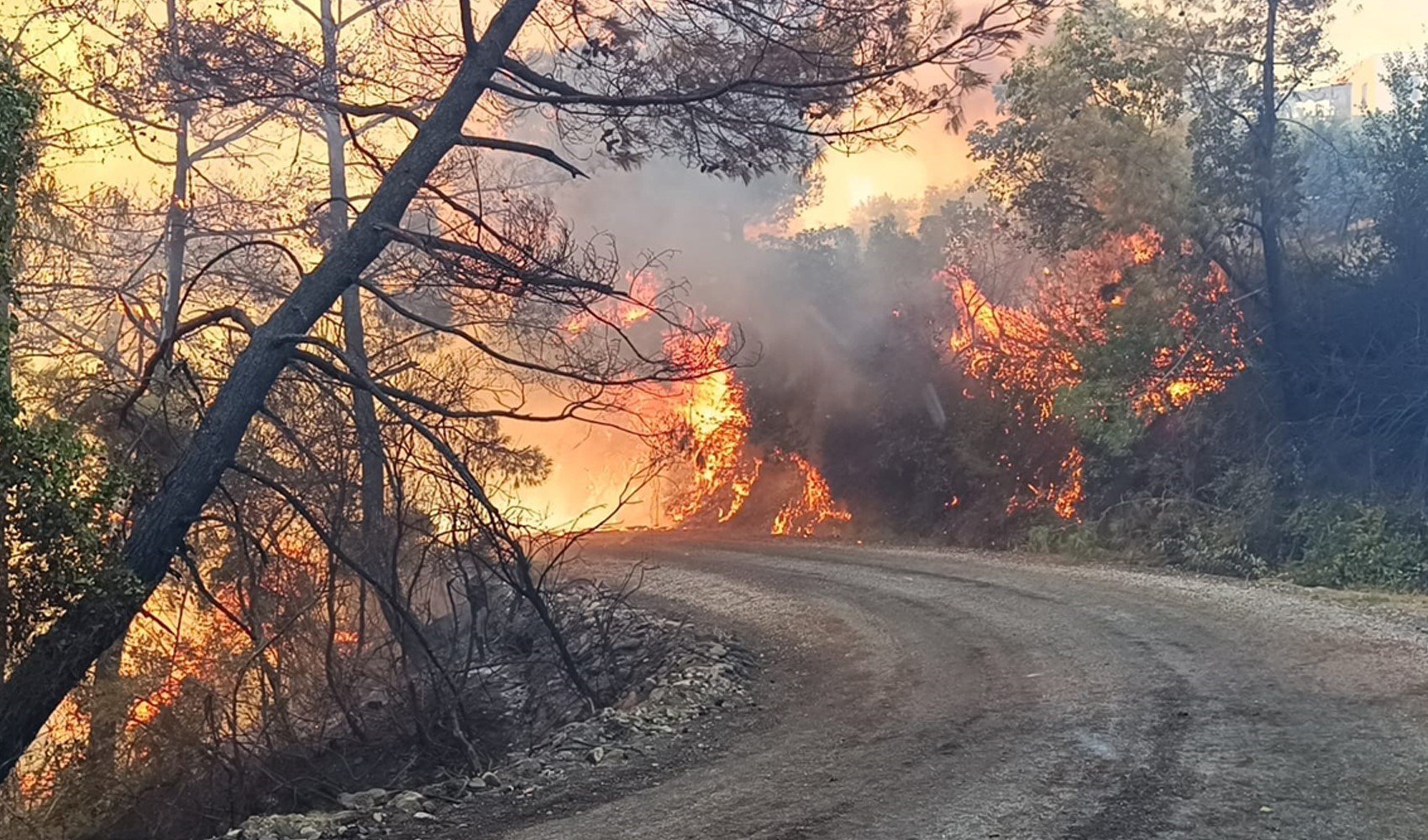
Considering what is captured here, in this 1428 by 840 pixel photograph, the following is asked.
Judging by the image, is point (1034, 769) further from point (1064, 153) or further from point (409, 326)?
point (1064, 153)

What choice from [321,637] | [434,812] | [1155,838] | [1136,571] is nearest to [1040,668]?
[1155,838]

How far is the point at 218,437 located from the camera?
Result: 859 centimetres

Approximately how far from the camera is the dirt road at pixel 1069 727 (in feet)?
19.8

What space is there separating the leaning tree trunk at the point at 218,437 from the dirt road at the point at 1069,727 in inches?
152

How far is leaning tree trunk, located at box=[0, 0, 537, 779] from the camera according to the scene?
7.92 m

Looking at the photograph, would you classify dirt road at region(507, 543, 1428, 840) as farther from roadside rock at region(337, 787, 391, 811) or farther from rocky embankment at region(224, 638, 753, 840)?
roadside rock at region(337, 787, 391, 811)

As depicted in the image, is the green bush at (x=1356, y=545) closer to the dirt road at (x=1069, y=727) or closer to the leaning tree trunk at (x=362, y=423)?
the dirt road at (x=1069, y=727)

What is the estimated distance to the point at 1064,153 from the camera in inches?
765

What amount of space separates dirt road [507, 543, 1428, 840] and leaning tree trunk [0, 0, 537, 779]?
3849 mm

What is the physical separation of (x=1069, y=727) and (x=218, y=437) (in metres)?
6.70

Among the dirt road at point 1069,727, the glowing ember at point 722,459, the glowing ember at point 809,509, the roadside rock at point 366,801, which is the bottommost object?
the dirt road at point 1069,727

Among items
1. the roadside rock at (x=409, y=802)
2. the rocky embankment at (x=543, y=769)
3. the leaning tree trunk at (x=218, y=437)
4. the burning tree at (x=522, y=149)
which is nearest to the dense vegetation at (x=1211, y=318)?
the burning tree at (x=522, y=149)

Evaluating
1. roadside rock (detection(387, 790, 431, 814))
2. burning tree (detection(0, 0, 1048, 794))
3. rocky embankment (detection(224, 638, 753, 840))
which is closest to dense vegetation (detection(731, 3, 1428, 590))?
burning tree (detection(0, 0, 1048, 794))

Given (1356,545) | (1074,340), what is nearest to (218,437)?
(1356,545)
